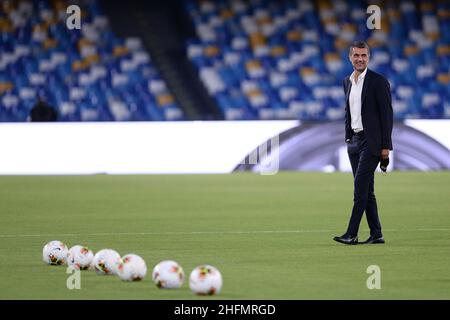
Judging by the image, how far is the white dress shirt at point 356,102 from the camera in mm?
12805

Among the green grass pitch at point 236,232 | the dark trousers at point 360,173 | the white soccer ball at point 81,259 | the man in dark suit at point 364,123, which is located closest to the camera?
the green grass pitch at point 236,232

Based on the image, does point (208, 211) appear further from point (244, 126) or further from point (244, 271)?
point (244, 126)

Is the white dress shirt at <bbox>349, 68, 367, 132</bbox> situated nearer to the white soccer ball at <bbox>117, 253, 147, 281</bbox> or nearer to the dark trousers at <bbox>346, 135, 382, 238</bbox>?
the dark trousers at <bbox>346, 135, 382, 238</bbox>

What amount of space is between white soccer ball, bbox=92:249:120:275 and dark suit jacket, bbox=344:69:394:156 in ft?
12.0

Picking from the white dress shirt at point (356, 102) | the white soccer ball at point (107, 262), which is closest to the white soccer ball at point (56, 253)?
the white soccer ball at point (107, 262)

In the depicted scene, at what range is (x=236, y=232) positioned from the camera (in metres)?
14.9

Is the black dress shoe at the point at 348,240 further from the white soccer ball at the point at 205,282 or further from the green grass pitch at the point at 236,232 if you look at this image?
the white soccer ball at the point at 205,282

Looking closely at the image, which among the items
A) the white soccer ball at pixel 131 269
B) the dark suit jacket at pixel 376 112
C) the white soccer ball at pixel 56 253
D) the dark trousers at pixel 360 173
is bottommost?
the white soccer ball at pixel 131 269

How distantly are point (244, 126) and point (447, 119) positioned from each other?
480cm

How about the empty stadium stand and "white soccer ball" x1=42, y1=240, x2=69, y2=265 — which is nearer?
"white soccer ball" x1=42, y1=240, x2=69, y2=265

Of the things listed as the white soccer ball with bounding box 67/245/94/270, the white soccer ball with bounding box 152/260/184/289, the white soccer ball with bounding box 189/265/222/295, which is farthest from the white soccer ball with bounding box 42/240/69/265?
the white soccer ball with bounding box 189/265/222/295

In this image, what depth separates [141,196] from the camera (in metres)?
21.6

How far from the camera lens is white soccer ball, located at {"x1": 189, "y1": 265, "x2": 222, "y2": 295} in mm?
8977

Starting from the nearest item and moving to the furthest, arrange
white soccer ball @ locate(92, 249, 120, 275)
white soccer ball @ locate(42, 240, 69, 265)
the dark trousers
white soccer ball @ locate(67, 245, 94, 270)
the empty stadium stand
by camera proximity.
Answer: white soccer ball @ locate(92, 249, 120, 275) → white soccer ball @ locate(67, 245, 94, 270) → white soccer ball @ locate(42, 240, 69, 265) → the dark trousers → the empty stadium stand
